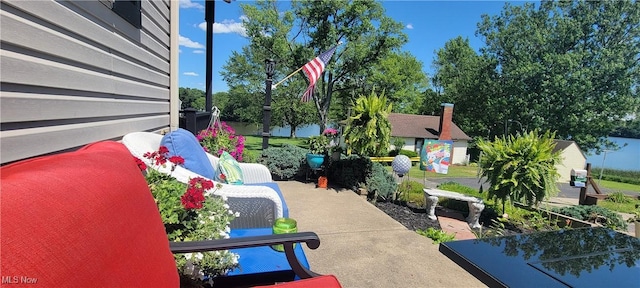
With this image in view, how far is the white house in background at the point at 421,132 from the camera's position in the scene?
25.2 m

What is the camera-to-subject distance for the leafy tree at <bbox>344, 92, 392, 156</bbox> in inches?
214

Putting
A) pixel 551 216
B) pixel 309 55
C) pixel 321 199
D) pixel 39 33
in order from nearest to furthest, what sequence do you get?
pixel 39 33, pixel 321 199, pixel 551 216, pixel 309 55

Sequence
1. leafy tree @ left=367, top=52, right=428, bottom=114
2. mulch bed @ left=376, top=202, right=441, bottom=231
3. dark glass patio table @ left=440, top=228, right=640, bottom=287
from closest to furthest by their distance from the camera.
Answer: dark glass patio table @ left=440, top=228, right=640, bottom=287 < mulch bed @ left=376, top=202, right=441, bottom=231 < leafy tree @ left=367, top=52, right=428, bottom=114

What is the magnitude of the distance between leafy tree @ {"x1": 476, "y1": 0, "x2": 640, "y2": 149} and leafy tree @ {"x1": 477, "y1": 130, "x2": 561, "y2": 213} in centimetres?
2054

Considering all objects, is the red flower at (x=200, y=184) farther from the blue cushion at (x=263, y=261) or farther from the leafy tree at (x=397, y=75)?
the leafy tree at (x=397, y=75)

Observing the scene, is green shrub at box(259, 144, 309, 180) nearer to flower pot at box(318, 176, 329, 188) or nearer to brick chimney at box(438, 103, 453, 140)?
flower pot at box(318, 176, 329, 188)

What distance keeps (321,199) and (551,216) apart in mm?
4386

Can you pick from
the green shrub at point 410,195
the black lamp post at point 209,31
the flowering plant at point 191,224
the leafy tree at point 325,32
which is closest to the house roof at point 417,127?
the leafy tree at point 325,32

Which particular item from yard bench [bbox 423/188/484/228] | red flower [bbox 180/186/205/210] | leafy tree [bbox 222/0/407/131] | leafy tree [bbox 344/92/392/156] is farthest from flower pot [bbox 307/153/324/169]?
leafy tree [bbox 222/0/407/131]

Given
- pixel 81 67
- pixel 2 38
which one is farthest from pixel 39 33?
pixel 81 67

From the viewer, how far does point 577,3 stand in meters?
21.8

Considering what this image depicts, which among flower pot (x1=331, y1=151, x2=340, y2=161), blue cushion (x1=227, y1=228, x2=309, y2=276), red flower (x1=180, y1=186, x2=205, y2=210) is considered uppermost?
red flower (x1=180, y1=186, x2=205, y2=210)

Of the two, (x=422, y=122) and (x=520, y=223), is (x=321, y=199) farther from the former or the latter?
(x=422, y=122)

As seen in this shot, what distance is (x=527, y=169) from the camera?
4836 mm
